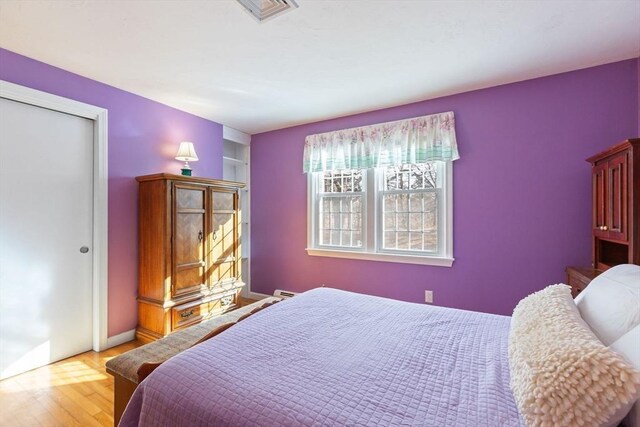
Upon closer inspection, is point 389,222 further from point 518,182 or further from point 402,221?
point 518,182

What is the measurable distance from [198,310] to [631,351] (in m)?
3.03

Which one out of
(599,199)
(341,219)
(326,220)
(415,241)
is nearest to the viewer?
(599,199)

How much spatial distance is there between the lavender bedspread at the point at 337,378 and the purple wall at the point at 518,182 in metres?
1.46

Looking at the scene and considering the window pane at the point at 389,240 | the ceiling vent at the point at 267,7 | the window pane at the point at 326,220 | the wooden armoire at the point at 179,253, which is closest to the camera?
the ceiling vent at the point at 267,7

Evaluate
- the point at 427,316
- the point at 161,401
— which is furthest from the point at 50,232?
the point at 427,316

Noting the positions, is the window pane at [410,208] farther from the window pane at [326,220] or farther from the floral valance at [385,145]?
the window pane at [326,220]

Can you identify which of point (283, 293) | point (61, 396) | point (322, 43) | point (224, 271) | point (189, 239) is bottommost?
point (61, 396)

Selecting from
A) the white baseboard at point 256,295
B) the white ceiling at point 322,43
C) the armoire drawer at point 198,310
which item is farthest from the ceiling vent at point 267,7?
the white baseboard at point 256,295

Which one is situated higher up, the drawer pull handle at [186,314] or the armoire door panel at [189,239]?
the armoire door panel at [189,239]

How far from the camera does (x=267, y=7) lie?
1.69m

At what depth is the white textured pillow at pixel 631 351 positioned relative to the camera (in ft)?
2.18

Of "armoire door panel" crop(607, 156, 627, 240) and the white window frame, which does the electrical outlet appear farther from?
"armoire door panel" crop(607, 156, 627, 240)

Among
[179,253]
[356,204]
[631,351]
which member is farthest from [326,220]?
[631,351]

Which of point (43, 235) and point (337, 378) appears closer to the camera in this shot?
point (337, 378)
